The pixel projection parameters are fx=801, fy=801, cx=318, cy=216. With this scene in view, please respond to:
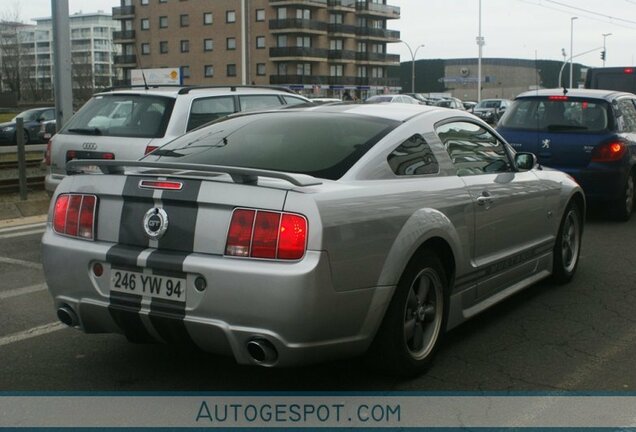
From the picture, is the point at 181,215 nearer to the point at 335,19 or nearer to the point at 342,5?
the point at 342,5

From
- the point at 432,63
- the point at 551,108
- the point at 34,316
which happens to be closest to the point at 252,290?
the point at 34,316

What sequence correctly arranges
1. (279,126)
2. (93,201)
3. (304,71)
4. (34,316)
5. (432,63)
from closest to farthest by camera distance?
(93,201) < (279,126) < (34,316) < (304,71) < (432,63)

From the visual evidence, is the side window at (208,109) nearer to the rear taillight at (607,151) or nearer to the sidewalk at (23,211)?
the sidewalk at (23,211)

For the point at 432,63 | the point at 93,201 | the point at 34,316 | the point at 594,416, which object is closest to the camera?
the point at 594,416

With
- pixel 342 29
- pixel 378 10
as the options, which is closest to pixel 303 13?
pixel 342 29

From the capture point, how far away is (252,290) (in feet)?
11.7

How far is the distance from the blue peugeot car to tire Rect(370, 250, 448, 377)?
237 inches

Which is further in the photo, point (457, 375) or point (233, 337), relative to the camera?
point (457, 375)

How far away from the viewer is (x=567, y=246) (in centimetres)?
663

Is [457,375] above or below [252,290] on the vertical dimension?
below

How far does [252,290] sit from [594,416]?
5.78 feet

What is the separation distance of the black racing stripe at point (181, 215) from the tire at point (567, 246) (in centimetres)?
354

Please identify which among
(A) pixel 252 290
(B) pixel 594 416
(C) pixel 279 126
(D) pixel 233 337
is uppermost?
(C) pixel 279 126

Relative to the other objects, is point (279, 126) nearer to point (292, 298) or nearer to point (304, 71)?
point (292, 298)
